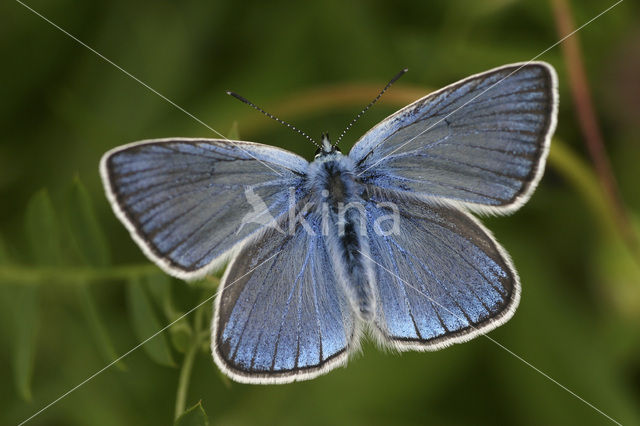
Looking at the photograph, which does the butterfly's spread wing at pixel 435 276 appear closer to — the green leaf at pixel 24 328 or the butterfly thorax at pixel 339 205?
the butterfly thorax at pixel 339 205

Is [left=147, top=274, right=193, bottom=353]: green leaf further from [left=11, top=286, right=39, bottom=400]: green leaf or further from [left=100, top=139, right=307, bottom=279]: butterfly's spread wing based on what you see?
[left=11, top=286, right=39, bottom=400]: green leaf

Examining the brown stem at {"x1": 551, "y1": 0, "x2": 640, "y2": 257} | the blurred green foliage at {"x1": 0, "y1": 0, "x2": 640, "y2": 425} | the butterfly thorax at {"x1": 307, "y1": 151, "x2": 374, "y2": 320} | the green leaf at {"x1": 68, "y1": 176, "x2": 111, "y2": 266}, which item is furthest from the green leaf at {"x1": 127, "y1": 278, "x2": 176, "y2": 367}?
the brown stem at {"x1": 551, "y1": 0, "x2": 640, "y2": 257}

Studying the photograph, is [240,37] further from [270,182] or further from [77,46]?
[270,182]

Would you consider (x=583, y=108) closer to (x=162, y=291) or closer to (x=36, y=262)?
(x=162, y=291)

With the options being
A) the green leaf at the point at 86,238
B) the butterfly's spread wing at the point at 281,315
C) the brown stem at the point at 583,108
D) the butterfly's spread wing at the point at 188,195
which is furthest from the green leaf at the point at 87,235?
the brown stem at the point at 583,108

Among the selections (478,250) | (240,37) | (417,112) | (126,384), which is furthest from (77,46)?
(478,250)

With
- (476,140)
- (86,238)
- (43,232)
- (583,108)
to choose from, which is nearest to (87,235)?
(86,238)
